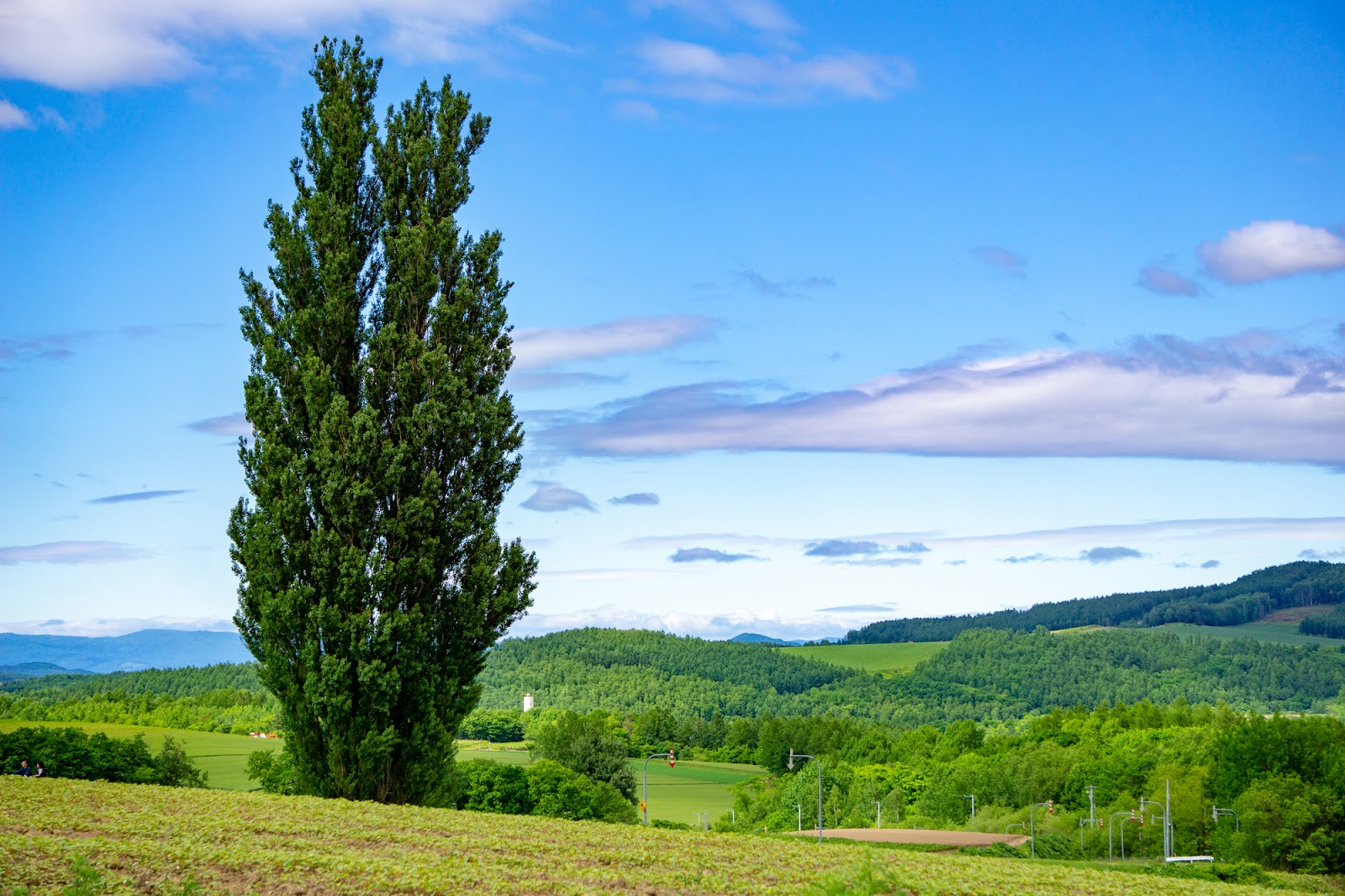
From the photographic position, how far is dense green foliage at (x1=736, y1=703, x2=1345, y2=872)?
7456 centimetres

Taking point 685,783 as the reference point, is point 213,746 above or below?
above

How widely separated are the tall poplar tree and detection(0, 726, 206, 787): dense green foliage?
25.3 meters

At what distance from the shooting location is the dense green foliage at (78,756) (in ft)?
151

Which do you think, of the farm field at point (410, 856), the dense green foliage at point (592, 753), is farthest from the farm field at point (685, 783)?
the farm field at point (410, 856)

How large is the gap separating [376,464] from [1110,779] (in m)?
108

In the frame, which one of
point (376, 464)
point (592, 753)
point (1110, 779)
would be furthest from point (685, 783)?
point (376, 464)

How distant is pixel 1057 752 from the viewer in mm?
122625

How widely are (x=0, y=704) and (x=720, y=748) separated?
10352 cm

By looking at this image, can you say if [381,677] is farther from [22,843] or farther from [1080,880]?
[1080,880]

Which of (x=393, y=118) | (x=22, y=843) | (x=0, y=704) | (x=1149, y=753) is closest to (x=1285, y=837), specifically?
(x=1149, y=753)

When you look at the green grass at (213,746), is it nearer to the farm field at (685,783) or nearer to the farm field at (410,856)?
the farm field at (685,783)

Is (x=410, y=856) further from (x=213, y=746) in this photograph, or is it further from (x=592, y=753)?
(x=213, y=746)

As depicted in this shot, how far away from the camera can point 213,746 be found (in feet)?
312

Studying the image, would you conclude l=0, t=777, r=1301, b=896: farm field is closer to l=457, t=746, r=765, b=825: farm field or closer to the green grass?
the green grass
